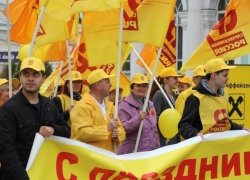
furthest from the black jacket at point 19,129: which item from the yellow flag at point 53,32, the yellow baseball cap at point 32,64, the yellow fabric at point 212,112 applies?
the yellow flag at point 53,32

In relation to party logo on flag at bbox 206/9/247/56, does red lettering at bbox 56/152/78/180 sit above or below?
below

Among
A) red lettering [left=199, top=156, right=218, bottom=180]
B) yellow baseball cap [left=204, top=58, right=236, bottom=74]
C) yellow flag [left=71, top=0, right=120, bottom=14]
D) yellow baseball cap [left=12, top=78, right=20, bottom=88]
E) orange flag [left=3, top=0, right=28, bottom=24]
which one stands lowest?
red lettering [left=199, top=156, right=218, bottom=180]

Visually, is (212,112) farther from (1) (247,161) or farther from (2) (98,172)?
(2) (98,172)

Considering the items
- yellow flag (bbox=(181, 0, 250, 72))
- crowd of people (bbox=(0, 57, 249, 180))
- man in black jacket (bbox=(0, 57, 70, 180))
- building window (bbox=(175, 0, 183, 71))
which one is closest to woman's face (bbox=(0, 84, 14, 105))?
crowd of people (bbox=(0, 57, 249, 180))

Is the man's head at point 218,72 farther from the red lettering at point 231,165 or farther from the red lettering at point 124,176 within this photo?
the red lettering at point 124,176

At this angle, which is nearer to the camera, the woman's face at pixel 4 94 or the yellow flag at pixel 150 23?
the yellow flag at pixel 150 23

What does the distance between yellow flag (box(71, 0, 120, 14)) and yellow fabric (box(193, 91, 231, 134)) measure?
4.19 feet

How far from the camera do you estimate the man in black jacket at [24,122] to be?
19.7 feet

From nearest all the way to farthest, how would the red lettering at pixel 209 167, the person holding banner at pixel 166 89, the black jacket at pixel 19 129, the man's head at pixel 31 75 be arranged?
the black jacket at pixel 19 129 < the man's head at pixel 31 75 < the red lettering at pixel 209 167 < the person holding banner at pixel 166 89

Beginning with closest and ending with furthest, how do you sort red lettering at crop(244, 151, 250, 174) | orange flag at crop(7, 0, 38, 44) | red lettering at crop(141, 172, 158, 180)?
red lettering at crop(141, 172, 158, 180)
red lettering at crop(244, 151, 250, 174)
orange flag at crop(7, 0, 38, 44)

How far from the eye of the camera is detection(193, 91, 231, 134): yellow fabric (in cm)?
787

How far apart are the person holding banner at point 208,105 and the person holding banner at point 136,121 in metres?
1.03

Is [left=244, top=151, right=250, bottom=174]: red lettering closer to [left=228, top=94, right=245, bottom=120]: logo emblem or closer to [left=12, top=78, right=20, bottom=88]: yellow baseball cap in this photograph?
[left=228, top=94, right=245, bottom=120]: logo emblem

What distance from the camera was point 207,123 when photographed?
787 centimetres
